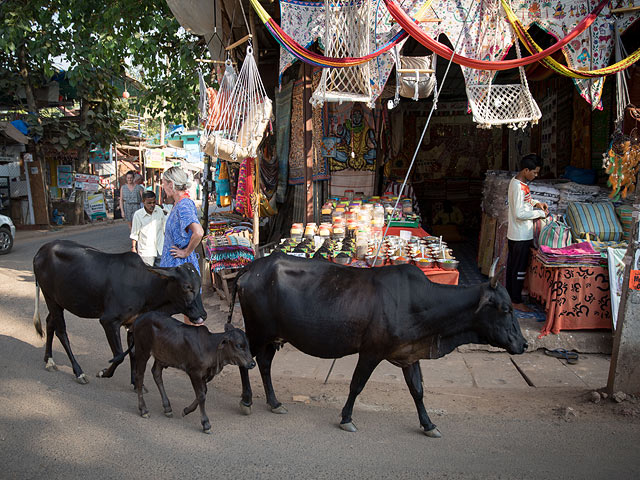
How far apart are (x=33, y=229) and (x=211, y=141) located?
13537 mm

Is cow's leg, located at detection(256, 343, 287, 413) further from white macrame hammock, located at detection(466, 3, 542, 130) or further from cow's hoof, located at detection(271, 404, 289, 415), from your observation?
white macrame hammock, located at detection(466, 3, 542, 130)

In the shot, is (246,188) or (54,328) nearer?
(54,328)

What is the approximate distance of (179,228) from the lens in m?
4.68

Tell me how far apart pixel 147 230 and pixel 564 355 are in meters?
4.74

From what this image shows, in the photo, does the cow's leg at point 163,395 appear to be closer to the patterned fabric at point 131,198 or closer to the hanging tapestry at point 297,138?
the hanging tapestry at point 297,138

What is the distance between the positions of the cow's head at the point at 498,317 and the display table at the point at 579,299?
7.47 feet

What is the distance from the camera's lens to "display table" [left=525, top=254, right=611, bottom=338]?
18.7ft

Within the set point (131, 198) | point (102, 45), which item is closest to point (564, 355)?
point (131, 198)

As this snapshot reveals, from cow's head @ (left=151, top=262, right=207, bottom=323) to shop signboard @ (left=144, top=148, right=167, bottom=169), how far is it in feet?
71.6

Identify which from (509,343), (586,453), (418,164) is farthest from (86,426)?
(418,164)

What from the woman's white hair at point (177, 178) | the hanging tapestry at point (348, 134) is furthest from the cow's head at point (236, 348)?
the hanging tapestry at point (348, 134)

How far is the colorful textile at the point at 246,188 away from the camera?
26.7 feet

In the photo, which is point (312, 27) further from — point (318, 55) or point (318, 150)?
point (318, 150)

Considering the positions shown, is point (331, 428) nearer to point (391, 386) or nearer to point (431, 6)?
point (391, 386)
